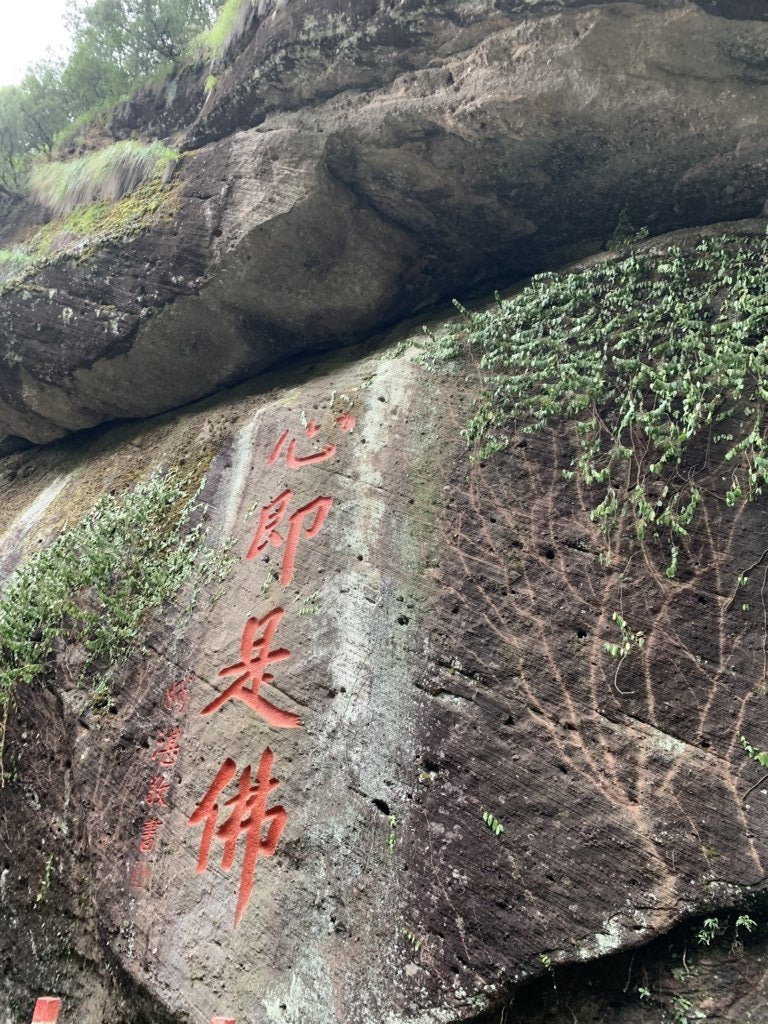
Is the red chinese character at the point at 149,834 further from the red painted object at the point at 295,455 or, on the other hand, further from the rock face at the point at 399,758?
the red painted object at the point at 295,455

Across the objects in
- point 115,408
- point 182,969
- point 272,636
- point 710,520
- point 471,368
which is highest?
point 115,408

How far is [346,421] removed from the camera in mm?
5273

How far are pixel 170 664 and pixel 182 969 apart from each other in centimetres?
192

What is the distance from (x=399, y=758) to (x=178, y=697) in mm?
1829

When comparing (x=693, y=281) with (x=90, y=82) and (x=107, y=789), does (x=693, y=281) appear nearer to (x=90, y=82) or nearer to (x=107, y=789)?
(x=107, y=789)

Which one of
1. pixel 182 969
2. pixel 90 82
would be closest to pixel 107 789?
pixel 182 969

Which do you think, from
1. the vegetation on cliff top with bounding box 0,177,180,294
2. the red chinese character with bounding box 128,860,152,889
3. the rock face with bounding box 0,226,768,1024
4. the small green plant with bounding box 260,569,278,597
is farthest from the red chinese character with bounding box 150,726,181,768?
the vegetation on cliff top with bounding box 0,177,180,294

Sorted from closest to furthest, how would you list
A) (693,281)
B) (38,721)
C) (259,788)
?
(259,788), (693,281), (38,721)

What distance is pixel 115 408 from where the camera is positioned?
288 inches

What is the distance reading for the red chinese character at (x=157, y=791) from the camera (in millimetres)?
4340

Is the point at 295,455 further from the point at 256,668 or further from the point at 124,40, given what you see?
the point at 124,40

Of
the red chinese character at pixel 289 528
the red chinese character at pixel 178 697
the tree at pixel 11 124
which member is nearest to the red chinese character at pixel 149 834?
the red chinese character at pixel 178 697

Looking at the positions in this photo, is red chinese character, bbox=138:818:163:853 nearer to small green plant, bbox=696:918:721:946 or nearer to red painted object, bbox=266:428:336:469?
red painted object, bbox=266:428:336:469

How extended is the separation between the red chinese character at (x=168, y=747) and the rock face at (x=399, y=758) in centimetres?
4
